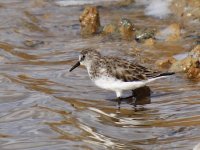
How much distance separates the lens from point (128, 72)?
370 inches

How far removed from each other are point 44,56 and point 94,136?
3.99 metres

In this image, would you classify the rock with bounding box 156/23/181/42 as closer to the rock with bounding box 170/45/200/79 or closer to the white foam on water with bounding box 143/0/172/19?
the white foam on water with bounding box 143/0/172/19

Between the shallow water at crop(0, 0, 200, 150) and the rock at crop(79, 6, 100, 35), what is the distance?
0.64 feet

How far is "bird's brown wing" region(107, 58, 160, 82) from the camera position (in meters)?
9.32

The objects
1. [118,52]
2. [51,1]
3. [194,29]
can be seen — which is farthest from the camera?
[51,1]

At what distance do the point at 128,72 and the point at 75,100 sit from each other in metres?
0.77

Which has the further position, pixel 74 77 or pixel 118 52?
pixel 118 52

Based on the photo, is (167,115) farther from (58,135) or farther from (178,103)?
(58,135)

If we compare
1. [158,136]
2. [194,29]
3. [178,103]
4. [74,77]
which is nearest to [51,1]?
[194,29]

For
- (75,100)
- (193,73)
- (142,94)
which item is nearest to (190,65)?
(193,73)

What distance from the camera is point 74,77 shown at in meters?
10.5

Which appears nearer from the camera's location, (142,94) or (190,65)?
(142,94)

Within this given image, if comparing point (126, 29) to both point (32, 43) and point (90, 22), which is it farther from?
point (32, 43)

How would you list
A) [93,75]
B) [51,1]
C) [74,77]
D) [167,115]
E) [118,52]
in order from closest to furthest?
[167,115] → [93,75] → [74,77] → [118,52] → [51,1]
